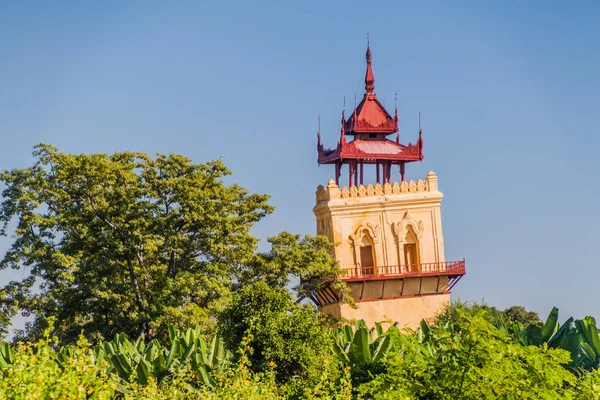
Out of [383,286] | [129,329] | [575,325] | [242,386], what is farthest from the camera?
[383,286]

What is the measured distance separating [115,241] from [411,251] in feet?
50.7

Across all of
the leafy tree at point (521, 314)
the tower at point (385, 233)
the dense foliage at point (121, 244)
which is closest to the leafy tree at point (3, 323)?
the dense foliage at point (121, 244)

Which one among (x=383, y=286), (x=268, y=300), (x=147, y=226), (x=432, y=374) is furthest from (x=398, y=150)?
(x=432, y=374)

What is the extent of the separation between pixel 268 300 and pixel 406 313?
71.5 feet

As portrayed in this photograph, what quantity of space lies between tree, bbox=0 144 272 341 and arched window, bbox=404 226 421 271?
420 inches

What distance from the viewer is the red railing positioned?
49594 mm

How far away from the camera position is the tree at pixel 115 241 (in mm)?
40688

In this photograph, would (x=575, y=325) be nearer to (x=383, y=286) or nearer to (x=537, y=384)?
(x=537, y=384)

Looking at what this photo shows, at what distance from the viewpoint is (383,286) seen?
49750 millimetres

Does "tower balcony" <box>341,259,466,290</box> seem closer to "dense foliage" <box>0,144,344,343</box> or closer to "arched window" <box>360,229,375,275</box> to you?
"arched window" <box>360,229,375,275</box>

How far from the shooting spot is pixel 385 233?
167 feet

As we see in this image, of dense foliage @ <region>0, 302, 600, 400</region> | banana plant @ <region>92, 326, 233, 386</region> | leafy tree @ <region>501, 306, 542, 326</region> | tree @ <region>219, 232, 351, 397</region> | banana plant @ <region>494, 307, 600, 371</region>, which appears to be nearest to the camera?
dense foliage @ <region>0, 302, 600, 400</region>

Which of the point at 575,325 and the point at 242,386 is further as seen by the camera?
the point at 575,325

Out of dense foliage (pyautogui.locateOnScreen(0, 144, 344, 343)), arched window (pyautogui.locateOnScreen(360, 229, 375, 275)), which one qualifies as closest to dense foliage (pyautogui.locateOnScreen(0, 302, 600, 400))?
dense foliage (pyautogui.locateOnScreen(0, 144, 344, 343))
